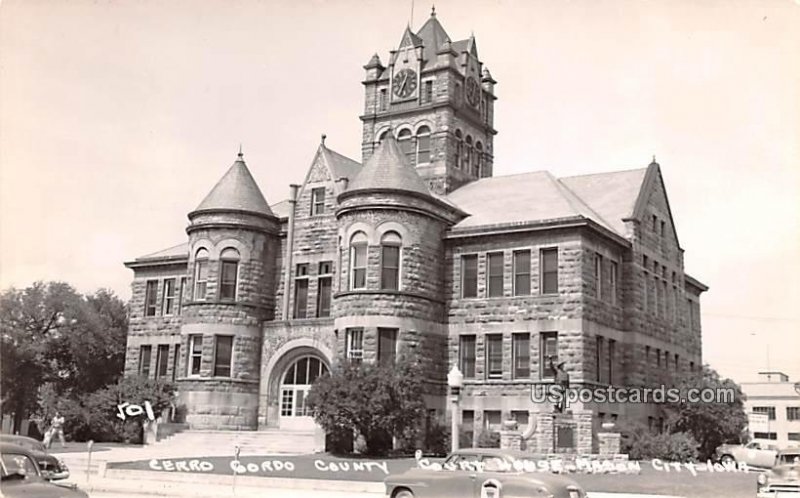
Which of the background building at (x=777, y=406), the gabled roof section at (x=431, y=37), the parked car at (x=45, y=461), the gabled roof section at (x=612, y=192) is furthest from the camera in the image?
the background building at (x=777, y=406)

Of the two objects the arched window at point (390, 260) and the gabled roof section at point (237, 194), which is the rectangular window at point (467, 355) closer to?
the arched window at point (390, 260)

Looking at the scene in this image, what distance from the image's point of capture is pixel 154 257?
4766 cm

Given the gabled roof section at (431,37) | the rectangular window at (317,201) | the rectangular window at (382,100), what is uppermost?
the gabled roof section at (431,37)

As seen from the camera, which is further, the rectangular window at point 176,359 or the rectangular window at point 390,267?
the rectangular window at point 176,359

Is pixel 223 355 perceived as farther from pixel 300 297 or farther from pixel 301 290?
pixel 301 290

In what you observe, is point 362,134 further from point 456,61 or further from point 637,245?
point 637,245

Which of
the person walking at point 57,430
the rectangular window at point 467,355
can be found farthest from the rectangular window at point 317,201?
the person walking at point 57,430

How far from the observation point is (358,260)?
1471 inches

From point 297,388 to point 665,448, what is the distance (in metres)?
15.9

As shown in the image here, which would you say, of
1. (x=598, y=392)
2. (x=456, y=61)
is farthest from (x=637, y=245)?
(x=456, y=61)

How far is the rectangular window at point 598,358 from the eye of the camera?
36.6 metres

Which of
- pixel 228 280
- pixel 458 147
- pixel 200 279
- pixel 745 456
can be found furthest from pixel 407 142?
pixel 745 456

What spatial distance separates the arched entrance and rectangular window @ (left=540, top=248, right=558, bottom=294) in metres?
10.2

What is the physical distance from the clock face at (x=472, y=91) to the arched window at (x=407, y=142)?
4284 mm
